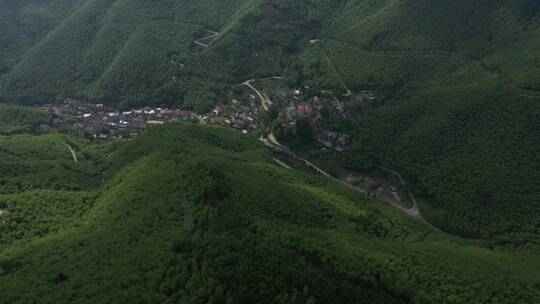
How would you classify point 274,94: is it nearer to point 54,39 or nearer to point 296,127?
point 296,127

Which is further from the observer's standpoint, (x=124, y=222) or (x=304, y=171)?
(x=304, y=171)

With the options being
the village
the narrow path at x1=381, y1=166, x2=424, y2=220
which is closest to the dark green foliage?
the village

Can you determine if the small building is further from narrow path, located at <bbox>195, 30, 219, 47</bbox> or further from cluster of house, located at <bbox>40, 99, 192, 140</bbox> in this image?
narrow path, located at <bbox>195, 30, 219, 47</bbox>

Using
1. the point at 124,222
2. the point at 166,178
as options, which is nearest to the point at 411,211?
the point at 166,178

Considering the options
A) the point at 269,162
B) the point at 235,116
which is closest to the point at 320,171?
the point at 269,162

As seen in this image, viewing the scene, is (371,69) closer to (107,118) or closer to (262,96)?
(262,96)

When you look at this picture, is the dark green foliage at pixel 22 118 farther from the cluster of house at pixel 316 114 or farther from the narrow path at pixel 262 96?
the cluster of house at pixel 316 114
